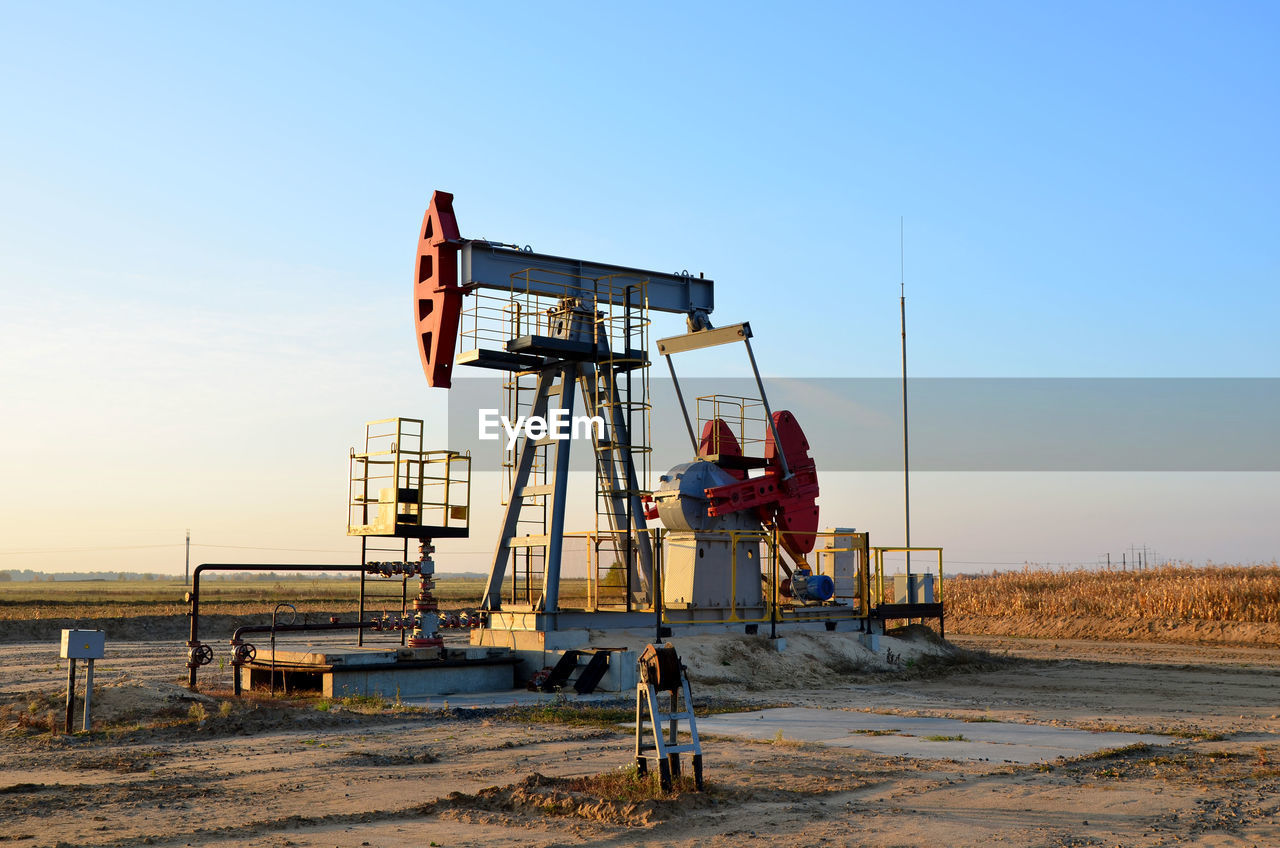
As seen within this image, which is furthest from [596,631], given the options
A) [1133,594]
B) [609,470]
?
[1133,594]

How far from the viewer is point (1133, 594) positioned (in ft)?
96.0

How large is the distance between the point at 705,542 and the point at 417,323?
16.4ft

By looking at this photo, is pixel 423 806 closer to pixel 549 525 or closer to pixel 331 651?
pixel 331 651

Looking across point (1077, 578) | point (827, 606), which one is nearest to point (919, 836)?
point (827, 606)

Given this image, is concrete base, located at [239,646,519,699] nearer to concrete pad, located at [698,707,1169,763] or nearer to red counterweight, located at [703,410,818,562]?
concrete pad, located at [698,707,1169,763]

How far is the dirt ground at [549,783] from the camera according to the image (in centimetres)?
617

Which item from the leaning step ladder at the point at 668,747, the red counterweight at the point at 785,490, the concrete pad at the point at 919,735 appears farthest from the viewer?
the red counterweight at the point at 785,490

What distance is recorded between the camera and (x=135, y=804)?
22.7ft

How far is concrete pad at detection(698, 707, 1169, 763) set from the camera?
8797mm

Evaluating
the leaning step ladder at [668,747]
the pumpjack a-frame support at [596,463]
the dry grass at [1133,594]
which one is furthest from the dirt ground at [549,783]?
the dry grass at [1133,594]

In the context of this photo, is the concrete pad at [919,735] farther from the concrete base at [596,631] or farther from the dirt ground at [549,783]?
the concrete base at [596,631]

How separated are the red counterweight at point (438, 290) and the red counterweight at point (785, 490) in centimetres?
438

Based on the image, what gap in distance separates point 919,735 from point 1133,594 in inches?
867

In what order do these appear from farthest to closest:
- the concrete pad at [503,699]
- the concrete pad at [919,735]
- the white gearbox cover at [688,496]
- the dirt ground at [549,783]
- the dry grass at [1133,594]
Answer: the dry grass at [1133,594] → the white gearbox cover at [688,496] → the concrete pad at [503,699] → the concrete pad at [919,735] → the dirt ground at [549,783]
